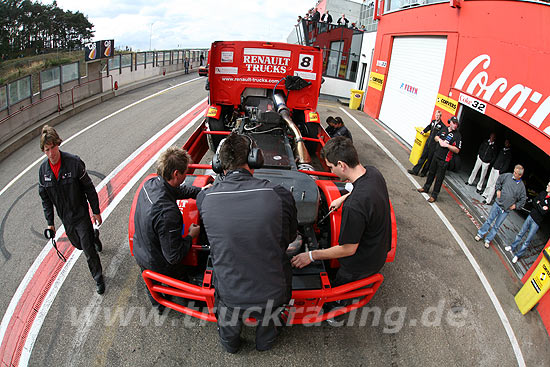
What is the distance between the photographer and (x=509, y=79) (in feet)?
21.2

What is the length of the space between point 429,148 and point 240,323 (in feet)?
22.3

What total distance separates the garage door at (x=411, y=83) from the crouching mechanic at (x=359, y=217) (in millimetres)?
8246

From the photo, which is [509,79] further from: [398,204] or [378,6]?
[378,6]

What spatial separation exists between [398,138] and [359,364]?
9.71 meters

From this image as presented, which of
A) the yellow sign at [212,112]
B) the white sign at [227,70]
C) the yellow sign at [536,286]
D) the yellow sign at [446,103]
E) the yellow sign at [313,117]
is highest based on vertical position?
the white sign at [227,70]

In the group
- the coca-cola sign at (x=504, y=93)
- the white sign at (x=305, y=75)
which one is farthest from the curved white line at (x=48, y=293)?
the coca-cola sign at (x=504, y=93)

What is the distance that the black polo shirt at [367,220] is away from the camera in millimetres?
2764

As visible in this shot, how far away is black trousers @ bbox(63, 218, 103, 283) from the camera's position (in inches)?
152


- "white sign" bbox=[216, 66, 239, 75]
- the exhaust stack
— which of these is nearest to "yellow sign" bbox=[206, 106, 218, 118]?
"white sign" bbox=[216, 66, 239, 75]

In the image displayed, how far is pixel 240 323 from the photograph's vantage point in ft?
9.59

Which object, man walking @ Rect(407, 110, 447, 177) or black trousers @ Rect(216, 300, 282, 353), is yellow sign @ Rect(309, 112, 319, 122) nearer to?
man walking @ Rect(407, 110, 447, 177)

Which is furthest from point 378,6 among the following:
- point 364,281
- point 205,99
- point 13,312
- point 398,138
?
point 13,312

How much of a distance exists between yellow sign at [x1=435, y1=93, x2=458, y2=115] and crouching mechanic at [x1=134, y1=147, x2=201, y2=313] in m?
7.94

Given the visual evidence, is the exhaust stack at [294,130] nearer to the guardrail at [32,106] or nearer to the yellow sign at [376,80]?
the yellow sign at [376,80]
